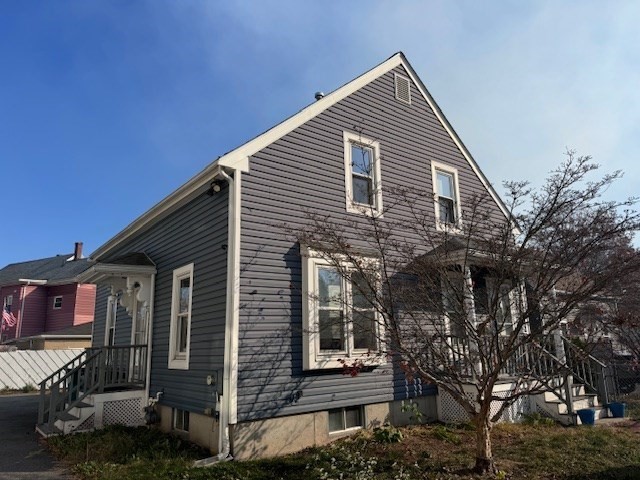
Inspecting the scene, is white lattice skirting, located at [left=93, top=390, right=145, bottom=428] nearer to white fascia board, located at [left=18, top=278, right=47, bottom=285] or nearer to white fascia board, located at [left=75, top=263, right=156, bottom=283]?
white fascia board, located at [left=75, top=263, right=156, bottom=283]

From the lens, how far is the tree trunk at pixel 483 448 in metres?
6.01

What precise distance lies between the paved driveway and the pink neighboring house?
815 inches

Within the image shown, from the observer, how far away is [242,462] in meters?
6.86

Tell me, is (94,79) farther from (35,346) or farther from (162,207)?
(35,346)

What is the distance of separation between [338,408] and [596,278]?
4646mm

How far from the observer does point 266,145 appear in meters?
8.48

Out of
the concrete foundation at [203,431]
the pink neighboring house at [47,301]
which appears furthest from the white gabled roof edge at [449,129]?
the pink neighboring house at [47,301]

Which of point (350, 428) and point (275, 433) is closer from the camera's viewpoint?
point (275, 433)

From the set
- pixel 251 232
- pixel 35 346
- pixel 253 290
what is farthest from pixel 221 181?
pixel 35 346

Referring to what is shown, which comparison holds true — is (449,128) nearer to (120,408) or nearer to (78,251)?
(120,408)

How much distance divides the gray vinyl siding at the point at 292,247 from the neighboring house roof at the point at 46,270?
26.7 m

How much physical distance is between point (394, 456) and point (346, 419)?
1.67 meters

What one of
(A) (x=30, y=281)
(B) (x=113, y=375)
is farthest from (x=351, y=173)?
(A) (x=30, y=281)

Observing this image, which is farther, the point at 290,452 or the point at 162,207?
the point at 162,207
